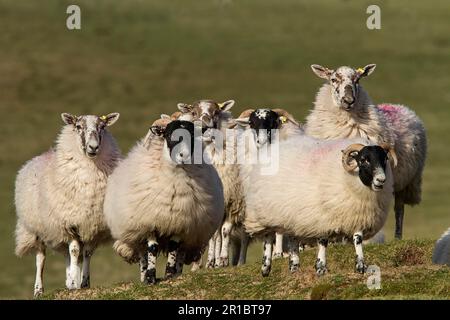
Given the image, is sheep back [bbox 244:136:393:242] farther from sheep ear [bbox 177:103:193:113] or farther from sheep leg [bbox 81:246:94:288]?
sheep ear [bbox 177:103:193:113]

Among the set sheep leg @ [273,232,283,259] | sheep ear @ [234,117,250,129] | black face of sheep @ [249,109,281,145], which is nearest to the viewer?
black face of sheep @ [249,109,281,145]

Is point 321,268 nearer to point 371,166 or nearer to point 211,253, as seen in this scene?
point 371,166

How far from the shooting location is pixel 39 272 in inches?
840

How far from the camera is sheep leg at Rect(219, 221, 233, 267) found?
847 inches

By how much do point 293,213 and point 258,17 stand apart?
70.2m

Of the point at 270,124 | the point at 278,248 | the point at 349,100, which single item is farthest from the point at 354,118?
the point at 278,248

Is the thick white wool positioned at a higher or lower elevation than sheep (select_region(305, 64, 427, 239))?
lower

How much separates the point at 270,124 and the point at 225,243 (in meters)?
2.59

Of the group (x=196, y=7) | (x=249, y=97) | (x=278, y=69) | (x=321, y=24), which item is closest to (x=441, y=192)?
(x=249, y=97)

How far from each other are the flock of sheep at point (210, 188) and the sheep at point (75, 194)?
22 millimetres

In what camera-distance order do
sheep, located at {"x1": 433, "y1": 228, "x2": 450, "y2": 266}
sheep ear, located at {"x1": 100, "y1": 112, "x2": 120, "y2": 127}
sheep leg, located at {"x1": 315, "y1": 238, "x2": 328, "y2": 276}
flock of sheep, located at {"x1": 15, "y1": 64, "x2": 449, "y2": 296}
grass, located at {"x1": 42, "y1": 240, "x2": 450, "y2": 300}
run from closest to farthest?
grass, located at {"x1": 42, "y1": 240, "x2": 450, "y2": 300} → sheep leg, located at {"x1": 315, "y1": 238, "x2": 328, "y2": 276} → flock of sheep, located at {"x1": 15, "y1": 64, "x2": 449, "y2": 296} → sheep, located at {"x1": 433, "y1": 228, "x2": 450, "y2": 266} → sheep ear, located at {"x1": 100, "y1": 112, "x2": 120, "y2": 127}

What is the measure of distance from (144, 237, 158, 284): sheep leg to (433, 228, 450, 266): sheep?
4.39 meters

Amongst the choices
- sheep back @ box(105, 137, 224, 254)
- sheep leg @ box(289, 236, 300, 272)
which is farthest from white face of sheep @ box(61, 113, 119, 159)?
sheep leg @ box(289, 236, 300, 272)

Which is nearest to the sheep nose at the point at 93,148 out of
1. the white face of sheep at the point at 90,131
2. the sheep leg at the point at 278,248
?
the white face of sheep at the point at 90,131
